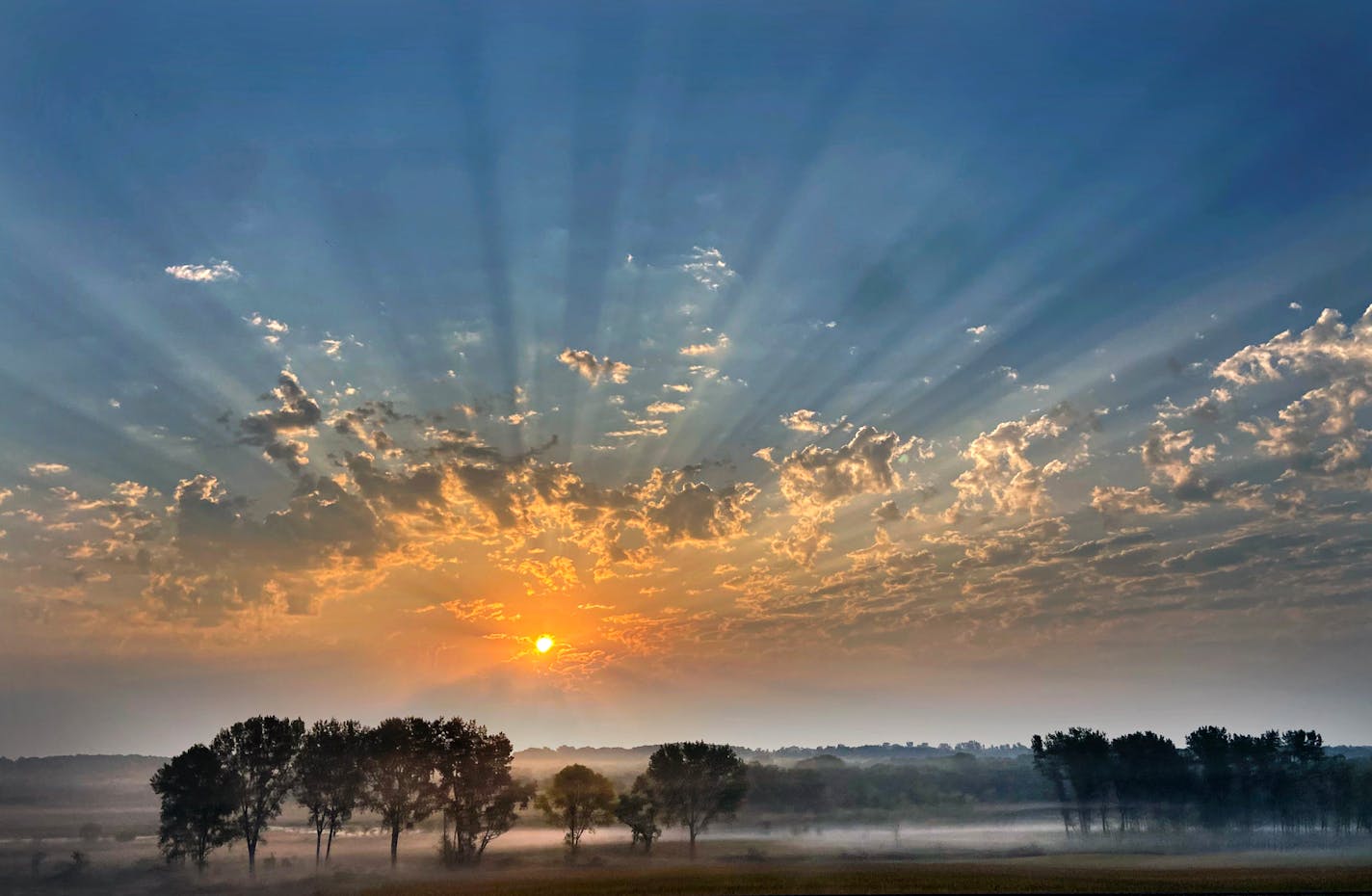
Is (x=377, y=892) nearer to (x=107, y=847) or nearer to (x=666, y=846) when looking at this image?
(x=666, y=846)

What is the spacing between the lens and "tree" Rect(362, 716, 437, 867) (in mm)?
132000

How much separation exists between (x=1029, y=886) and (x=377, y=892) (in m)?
70.7

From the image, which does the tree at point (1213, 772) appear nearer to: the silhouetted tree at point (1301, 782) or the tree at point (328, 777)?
the silhouetted tree at point (1301, 782)

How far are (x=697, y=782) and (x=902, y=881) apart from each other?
71081 mm

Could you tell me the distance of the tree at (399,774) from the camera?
132 m

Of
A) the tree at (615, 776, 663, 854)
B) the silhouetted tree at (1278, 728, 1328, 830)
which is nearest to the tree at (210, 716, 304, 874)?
the tree at (615, 776, 663, 854)

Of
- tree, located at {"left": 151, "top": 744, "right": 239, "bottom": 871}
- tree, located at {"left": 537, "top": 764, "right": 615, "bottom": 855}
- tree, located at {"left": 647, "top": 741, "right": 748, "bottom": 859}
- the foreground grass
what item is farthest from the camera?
tree, located at {"left": 647, "top": 741, "right": 748, "bottom": 859}

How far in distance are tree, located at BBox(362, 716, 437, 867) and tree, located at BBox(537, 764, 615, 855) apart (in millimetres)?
24121

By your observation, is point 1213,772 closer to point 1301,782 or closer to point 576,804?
point 1301,782

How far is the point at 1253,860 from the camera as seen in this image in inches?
5226

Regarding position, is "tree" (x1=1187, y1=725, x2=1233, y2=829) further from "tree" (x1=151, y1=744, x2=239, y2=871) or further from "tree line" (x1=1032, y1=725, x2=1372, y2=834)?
"tree" (x1=151, y1=744, x2=239, y2=871)

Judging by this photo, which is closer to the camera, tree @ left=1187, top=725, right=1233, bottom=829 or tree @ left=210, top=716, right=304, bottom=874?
tree @ left=210, top=716, right=304, bottom=874

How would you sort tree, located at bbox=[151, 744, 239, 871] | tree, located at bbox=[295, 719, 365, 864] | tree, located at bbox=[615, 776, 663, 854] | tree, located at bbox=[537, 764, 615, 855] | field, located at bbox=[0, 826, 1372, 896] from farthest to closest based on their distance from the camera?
tree, located at bbox=[537, 764, 615, 855] → tree, located at bbox=[615, 776, 663, 854] → tree, located at bbox=[295, 719, 365, 864] → tree, located at bbox=[151, 744, 239, 871] → field, located at bbox=[0, 826, 1372, 896]

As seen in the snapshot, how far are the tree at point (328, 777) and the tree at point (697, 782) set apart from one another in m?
55.4
